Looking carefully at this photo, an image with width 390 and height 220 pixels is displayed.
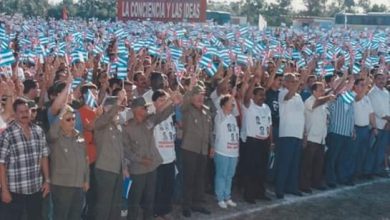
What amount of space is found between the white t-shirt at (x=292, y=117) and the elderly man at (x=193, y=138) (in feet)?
4.36

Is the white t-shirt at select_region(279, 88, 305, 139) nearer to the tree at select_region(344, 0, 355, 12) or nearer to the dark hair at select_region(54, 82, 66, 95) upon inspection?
the dark hair at select_region(54, 82, 66, 95)

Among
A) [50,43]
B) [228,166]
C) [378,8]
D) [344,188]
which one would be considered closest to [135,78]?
[228,166]

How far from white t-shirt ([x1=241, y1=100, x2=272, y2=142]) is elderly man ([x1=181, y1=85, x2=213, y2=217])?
678mm

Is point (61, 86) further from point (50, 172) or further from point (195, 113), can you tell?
point (195, 113)

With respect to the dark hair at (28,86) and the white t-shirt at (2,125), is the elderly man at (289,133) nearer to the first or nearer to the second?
the dark hair at (28,86)

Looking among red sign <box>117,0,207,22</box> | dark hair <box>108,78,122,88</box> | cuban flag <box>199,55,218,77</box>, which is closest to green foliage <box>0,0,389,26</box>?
red sign <box>117,0,207,22</box>

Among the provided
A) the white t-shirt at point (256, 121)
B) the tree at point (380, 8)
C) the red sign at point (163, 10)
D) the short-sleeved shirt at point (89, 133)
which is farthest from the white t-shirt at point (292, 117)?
the tree at point (380, 8)

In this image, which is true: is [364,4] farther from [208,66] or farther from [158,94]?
[158,94]

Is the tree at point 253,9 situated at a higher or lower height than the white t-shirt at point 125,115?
lower

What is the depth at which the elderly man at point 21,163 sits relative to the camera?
6.00 metres

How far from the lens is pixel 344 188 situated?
982 centimetres

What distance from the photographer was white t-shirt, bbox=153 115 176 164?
754 cm

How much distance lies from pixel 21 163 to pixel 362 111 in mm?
5731

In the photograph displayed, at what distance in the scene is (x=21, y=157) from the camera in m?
6.04
